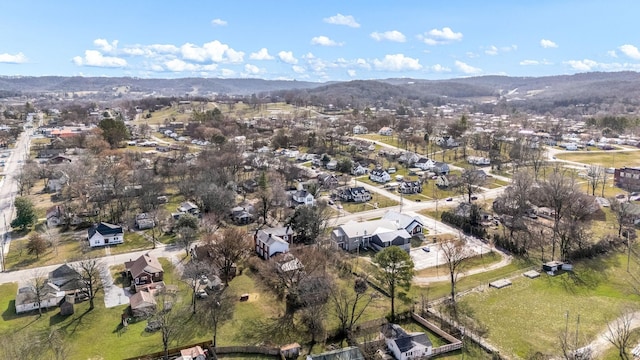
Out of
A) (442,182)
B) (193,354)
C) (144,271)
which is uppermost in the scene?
(442,182)

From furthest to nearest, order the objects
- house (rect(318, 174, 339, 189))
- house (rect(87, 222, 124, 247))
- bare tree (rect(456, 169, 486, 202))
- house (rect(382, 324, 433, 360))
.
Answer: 1. house (rect(318, 174, 339, 189))
2. bare tree (rect(456, 169, 486, 202))
3. house (rect(87, 222, 124, 247))
4. house (rect(382, 324, 433, 360))

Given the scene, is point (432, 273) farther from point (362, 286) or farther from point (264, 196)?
point (264, 196)

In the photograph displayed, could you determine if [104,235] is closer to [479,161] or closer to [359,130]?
→ [479,161]

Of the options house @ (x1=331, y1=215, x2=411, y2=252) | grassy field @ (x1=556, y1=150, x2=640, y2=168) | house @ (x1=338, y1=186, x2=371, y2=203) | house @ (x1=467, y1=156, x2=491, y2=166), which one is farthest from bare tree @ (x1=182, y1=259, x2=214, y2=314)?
grassy field @ (x1=556, y1=150, x2=640, y2=168)

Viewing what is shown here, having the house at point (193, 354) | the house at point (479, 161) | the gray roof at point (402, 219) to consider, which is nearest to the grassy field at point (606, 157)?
the house at point (479, 161)

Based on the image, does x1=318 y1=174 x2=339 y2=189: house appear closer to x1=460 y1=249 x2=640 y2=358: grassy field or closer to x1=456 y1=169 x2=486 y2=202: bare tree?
x1=456 y1=169 x2=486 y2=202: bare tree

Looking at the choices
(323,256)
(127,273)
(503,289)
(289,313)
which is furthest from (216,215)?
(503,289)

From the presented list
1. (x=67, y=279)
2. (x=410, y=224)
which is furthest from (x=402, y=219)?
(x=67, y=279)
